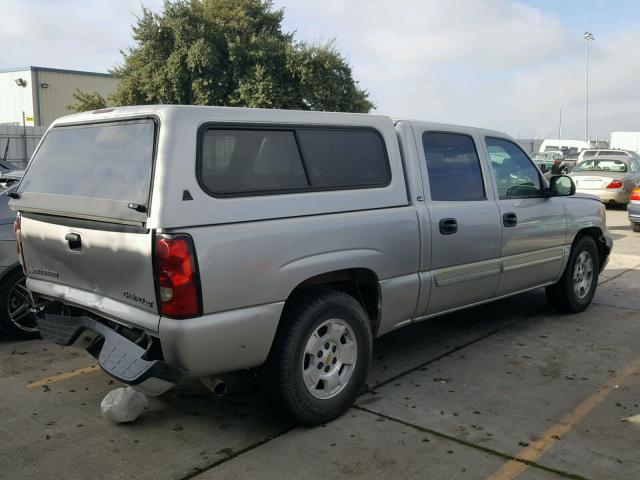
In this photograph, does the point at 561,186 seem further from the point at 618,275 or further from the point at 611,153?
the point at 611,153

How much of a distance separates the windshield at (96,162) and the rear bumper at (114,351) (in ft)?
2.64

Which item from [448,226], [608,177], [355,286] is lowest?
[355,286]

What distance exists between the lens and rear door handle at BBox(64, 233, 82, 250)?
3646mm

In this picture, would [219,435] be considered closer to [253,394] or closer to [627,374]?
[253,394]

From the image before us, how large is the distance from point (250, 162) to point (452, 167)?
1965 mm

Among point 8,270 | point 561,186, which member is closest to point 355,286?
point 561,186

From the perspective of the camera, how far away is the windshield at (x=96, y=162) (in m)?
3.36

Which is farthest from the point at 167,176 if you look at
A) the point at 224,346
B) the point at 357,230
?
the point at 357,230

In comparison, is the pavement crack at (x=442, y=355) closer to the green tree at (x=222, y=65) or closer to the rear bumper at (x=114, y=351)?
the rear bumper at (x=114, y=351)

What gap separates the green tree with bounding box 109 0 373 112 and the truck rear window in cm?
2527

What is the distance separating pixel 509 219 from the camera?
5.23 meters

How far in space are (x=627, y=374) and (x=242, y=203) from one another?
3318 millimetres

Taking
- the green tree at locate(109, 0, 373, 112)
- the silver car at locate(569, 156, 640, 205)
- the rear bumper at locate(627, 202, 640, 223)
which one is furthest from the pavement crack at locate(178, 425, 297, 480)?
the green tree at locate(109, 0, 373, 112)

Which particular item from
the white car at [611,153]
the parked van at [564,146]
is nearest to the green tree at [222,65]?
the white car at [611,153]
